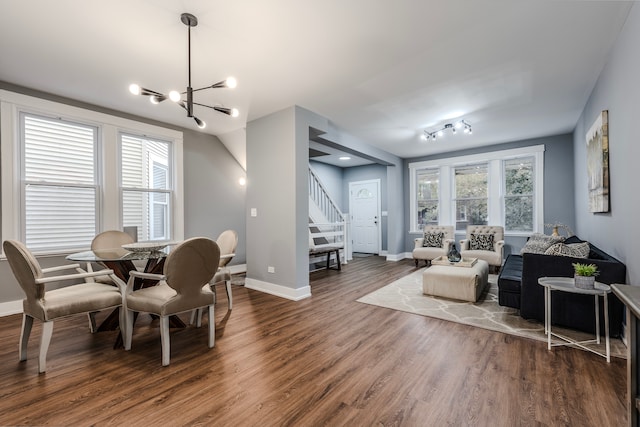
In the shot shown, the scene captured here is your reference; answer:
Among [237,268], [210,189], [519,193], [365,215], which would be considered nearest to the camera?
[210,189]

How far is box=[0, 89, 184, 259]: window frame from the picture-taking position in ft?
10.8

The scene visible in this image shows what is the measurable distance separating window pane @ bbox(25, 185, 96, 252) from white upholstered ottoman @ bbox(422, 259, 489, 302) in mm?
4661

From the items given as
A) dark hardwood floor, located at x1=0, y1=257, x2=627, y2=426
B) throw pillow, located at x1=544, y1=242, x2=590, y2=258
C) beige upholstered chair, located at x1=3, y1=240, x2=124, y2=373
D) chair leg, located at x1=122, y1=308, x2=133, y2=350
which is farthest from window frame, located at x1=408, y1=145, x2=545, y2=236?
beige upholstered chair, located at x1=3, y1=240, x2=124, y2=373

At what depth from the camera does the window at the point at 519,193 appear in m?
5.89

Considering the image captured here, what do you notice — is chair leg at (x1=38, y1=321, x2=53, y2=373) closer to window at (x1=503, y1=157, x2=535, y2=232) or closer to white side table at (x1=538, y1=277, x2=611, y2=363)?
white side table at (x1=538, y1=277, x2=611, y2=363)

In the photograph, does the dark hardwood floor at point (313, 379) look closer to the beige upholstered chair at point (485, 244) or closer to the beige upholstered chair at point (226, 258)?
the beige upholstered chair at point (226, 258)

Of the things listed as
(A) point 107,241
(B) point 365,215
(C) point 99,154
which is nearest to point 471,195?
(B) point 365,215

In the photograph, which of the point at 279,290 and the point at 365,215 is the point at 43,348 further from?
the point at 365,215

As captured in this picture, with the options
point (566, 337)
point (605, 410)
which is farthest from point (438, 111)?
point (605, 410)

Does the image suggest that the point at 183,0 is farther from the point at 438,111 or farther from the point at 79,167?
the point at 438,111

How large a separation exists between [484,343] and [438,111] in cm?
313

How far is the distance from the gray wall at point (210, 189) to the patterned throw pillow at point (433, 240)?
3.93 m

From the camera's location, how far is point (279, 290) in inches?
161

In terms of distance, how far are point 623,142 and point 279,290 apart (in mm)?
3919
